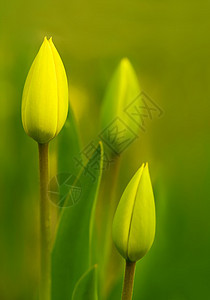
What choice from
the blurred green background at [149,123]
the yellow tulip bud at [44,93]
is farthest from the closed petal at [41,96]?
the blurred green background at [149,123]

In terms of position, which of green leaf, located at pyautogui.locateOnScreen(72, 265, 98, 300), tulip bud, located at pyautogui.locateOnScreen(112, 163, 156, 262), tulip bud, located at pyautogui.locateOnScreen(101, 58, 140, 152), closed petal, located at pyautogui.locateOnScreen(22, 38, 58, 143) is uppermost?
tulip bud, located at pyautogui.locateOnScreen(101, 58, 140, 152)

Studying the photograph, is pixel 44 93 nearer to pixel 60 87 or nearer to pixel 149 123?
pixel 60 87

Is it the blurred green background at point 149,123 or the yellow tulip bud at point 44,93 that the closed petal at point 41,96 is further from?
the blurred green background at point 149,123

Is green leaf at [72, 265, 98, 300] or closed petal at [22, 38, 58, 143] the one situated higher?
closed petal at [22, 38, 58, 143]

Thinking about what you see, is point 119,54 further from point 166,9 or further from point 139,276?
point 139,276

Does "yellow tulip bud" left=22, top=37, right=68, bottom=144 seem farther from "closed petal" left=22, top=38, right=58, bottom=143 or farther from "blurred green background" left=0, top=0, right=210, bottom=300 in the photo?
"blurred green background" left=0, top=0, right=210, bottom=300

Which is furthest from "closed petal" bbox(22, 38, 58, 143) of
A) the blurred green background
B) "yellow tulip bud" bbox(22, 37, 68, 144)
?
the blurred green background
